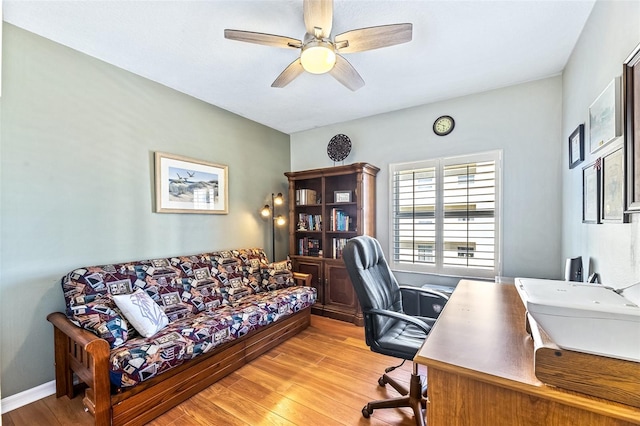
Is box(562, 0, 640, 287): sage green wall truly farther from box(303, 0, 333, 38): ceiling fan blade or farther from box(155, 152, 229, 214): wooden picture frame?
box(155, 152, 229, 214): wooden picture frame

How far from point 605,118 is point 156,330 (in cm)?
308

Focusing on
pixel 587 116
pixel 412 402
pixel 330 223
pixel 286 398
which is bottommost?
pixel 286 398

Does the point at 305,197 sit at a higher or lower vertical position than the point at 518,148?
lower

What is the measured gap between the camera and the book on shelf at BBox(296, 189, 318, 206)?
374 cm

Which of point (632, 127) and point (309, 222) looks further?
point (309, 222)

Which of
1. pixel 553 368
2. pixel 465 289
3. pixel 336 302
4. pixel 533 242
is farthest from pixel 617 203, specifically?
pixel 336 302

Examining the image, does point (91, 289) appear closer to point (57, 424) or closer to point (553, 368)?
point (57, 424)

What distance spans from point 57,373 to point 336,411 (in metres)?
2.03

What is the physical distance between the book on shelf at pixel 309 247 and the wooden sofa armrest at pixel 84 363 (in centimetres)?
246

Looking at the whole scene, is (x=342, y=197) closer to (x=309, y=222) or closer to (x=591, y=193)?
(x=309, y=222)

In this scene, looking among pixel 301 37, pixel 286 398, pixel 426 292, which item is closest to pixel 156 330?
pixel 286 398

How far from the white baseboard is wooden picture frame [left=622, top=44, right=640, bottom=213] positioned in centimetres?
364

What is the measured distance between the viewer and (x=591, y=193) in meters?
1.66

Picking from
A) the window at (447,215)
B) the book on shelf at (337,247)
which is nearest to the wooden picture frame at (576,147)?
the window at (447,215)
